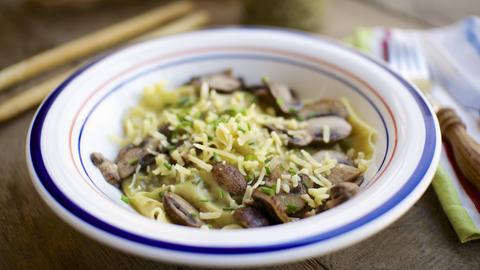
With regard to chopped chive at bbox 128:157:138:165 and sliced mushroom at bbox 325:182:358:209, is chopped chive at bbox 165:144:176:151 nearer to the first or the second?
chopped chive at bbox 128:157:138:165

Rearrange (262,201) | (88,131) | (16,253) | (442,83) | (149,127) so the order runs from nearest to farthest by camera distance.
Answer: (262,201) < (16,253) < (88,131) < (149,127) < (442,83)

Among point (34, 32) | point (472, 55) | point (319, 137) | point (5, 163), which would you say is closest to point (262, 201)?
point (319, 137)

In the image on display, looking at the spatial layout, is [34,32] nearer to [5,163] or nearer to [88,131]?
[5,163]

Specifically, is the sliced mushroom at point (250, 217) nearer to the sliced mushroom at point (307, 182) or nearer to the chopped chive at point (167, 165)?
the sliced mushroom at point (307, 182)

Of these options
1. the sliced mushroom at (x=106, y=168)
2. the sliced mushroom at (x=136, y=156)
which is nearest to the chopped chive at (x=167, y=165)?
the sliced mushroom at (x=136, y=156)

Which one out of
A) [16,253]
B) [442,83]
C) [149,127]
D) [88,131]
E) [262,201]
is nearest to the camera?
[262,201]

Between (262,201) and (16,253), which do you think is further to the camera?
(16,253)

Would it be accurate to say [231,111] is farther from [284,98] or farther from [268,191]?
[268,191]
